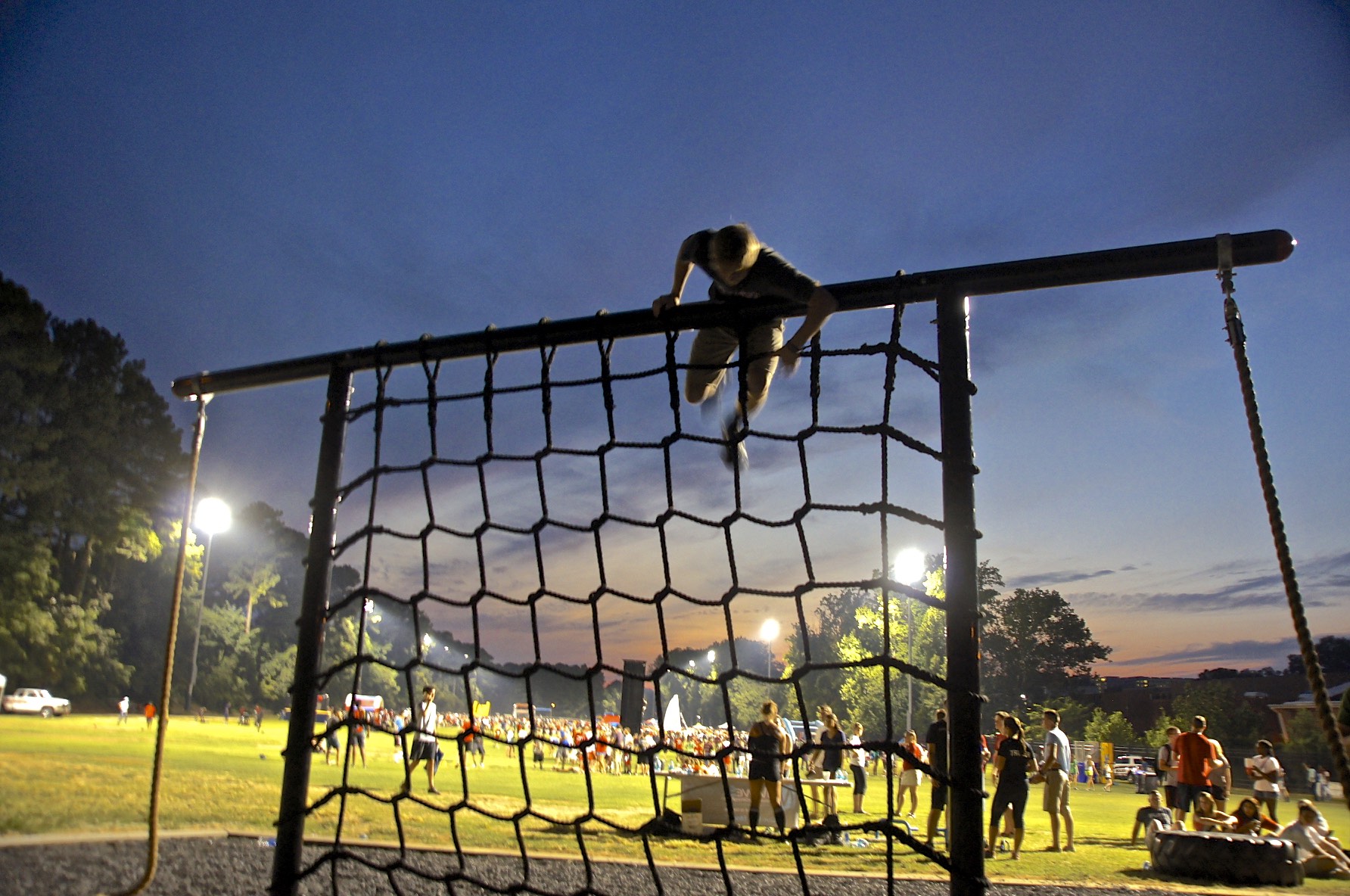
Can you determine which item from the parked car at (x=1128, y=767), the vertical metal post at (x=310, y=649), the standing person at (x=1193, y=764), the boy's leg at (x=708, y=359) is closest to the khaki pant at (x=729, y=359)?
the boy's leg at (x=708, y=359)

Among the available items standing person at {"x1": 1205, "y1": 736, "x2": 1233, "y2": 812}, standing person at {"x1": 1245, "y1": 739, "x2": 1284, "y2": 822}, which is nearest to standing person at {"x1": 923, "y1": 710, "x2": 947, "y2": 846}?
standing person at {"x1": 1205, "y1": 736, "x2": 1233, "y2": 812}

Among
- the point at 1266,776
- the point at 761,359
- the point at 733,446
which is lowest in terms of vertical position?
the point at 1266,776

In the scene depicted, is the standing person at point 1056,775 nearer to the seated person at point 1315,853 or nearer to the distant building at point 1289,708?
the seated person at point 1315,853

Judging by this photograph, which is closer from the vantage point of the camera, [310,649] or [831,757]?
[310,649]

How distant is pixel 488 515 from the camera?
2.14m

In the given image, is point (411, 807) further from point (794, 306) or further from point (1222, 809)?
point (1222, 809)

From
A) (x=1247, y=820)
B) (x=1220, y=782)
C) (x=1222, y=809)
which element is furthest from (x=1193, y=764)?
(x=1222, y=809)

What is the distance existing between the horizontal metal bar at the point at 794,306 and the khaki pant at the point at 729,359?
11 cm

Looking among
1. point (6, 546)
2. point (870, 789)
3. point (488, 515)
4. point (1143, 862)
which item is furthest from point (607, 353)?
point (6, 546)

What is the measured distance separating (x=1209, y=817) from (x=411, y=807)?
7.01 meters

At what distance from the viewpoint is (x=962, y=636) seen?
57.6 inches

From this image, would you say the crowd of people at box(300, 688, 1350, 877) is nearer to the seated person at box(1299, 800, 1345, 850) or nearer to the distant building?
the seated person at box(1299, 800, 1345, 850)

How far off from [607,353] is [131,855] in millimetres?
3171

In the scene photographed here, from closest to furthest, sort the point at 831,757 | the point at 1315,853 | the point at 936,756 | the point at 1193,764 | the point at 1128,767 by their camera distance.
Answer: the point at 936,756 < the point at 1315,853 < the point at 1193,764 < the point at 831,757 < the point at 1128,767
